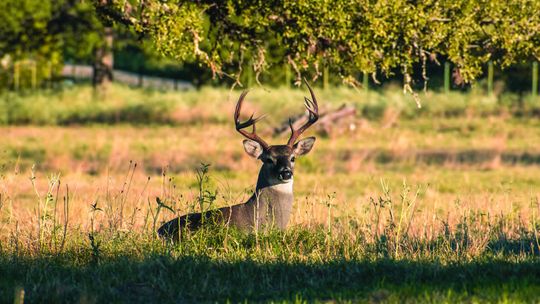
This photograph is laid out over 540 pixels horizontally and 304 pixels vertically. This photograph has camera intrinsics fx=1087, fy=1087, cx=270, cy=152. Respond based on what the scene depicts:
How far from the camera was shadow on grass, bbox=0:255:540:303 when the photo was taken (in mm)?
9195

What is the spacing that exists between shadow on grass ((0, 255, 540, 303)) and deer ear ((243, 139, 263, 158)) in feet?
9.06

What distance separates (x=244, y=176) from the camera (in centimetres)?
2611

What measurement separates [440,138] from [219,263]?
26.2 meters

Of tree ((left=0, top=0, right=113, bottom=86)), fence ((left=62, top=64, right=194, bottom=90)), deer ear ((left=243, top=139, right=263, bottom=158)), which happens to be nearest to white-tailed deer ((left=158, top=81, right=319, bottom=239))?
deer ear ((left=243, top=139, right=263, bottom=158))

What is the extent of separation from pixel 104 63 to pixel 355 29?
36.1 metres

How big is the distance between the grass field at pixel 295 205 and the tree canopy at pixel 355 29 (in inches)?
90.2

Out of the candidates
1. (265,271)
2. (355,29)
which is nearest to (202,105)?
(355,29)

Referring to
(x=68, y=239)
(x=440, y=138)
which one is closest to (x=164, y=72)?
(x=440, y=138)

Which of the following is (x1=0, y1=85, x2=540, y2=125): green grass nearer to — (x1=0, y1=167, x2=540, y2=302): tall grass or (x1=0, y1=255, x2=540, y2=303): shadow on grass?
(x1=0, y1=167, x2=540, y2=302): tall grass

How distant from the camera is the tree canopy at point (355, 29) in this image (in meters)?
16.4

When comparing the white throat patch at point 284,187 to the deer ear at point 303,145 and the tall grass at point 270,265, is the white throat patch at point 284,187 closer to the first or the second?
the tall grass at point 270,265

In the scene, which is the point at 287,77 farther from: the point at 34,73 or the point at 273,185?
the point at 273,185

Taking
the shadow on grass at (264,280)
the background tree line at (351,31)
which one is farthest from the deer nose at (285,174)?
the background tree line at (351,31)

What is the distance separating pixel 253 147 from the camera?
518 inches
